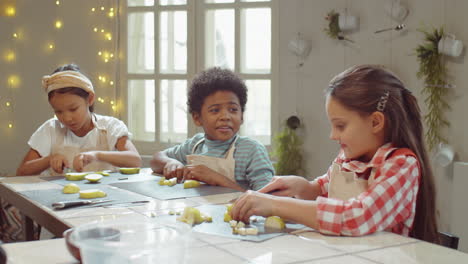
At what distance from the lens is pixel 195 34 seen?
4051mm

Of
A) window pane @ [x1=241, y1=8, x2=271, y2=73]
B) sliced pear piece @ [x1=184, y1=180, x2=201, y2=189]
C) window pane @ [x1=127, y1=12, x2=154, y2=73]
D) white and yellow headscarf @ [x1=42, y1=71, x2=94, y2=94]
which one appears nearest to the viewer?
sliced pear piece @ [x1=184, y1=180, x2=201, y2=189]

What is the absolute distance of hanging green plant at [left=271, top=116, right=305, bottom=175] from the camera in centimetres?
372

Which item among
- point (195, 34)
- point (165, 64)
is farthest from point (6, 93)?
point (195, 34)

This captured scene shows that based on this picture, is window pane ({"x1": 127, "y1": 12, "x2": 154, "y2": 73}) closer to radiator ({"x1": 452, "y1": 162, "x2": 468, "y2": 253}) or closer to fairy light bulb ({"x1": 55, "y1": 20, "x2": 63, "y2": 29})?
fairy light bulb ({"x1": 55, "y1": 20, "x2": 63, "y2": 29})

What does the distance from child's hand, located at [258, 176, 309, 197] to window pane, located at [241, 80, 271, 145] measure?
7.72ft

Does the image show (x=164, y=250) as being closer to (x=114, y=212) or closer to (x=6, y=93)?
(x=114, y=212)

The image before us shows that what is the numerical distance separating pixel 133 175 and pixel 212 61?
2.03 m

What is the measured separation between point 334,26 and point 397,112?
7.76 ft

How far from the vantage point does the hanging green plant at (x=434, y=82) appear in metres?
3.25

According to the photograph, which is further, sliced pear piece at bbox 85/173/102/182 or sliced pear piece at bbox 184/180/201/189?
sliced pear piece at bbox 85/173/102/182

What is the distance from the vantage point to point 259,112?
396cm

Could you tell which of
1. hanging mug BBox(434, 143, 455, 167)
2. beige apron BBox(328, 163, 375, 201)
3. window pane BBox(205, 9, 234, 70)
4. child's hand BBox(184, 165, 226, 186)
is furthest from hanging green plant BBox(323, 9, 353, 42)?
beige apron BBox(328, 163, 375, 201)

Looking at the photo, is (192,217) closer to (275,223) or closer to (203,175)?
(275,223)

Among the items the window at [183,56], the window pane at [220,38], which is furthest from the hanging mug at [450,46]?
the window pane at [220,38]
